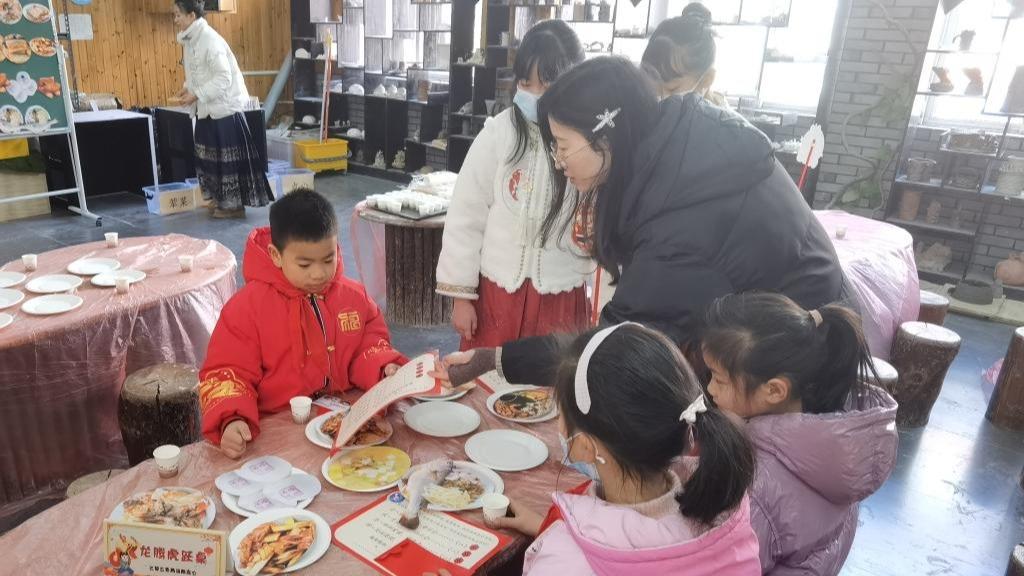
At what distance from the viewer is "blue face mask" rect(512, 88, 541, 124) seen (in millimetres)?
1939

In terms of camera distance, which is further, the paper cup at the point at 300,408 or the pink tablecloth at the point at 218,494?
the paper cup at the point at 300,408

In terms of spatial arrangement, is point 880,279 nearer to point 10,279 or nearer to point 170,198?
point 10,279

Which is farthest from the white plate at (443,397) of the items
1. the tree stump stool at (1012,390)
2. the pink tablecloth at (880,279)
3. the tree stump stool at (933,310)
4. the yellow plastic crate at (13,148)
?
the yellow plastic crate at (13,148)

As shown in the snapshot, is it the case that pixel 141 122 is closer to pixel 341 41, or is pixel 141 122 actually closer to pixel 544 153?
pixel 341 41

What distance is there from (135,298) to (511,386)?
5.20 ft

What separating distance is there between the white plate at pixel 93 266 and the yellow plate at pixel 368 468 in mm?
1897

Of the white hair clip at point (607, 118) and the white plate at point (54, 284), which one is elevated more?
the white hair clip at point (607, 118)

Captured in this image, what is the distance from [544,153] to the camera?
2.00 metres

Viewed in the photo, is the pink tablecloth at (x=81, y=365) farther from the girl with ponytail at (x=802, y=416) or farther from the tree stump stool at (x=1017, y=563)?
the tree stump stool at (x=1017, y=563)

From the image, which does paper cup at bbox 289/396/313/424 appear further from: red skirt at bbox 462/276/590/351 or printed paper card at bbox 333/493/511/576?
red skirt at bbox 462/276/590/351

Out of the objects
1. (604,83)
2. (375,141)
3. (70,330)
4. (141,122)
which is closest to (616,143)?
(604,83)

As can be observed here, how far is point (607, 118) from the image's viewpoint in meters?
1.39

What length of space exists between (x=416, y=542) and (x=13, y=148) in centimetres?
687

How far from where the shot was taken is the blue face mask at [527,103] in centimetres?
194
